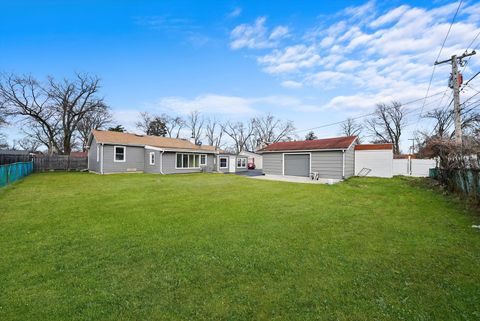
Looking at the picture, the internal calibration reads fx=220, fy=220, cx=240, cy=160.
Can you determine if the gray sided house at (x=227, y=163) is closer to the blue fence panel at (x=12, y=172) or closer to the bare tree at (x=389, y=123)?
the blue fence panel at (x=12, y=172)

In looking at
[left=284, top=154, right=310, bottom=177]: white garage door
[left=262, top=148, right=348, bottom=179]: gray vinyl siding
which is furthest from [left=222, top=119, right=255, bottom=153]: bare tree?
[left=262, top=148, right=348, bottom=179]: gray vinyl siding

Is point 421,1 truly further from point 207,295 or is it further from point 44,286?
point 44,286

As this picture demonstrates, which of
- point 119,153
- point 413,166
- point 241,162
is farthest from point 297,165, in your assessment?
point 119,153

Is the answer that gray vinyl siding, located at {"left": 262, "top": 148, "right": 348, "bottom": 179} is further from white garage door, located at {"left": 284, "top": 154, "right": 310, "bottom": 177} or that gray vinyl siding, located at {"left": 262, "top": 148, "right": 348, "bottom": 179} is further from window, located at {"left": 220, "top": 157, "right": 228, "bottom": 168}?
window, located at {"left": 220, "top": 157, "right": 228, "bottom": 168}

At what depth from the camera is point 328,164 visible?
1725cm

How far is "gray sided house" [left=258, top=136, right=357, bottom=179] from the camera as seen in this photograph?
16656 millimetres

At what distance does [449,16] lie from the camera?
361 inches

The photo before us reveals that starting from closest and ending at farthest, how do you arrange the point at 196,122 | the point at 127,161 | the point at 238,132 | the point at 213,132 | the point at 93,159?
the point at 127,161, the point at 93,159, the point at 196,122, the point at 213,132, the point at 238,132

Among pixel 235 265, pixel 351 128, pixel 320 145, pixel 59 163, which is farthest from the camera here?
pixel 351 128

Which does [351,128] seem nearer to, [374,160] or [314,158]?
[374,160]

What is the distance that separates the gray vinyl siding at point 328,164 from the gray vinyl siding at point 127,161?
1600 cm

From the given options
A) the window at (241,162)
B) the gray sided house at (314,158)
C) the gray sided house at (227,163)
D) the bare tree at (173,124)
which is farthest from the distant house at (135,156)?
the bare tree at (173,124)

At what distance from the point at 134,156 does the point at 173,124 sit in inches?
1171

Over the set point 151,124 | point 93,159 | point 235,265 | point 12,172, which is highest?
point 151,124
